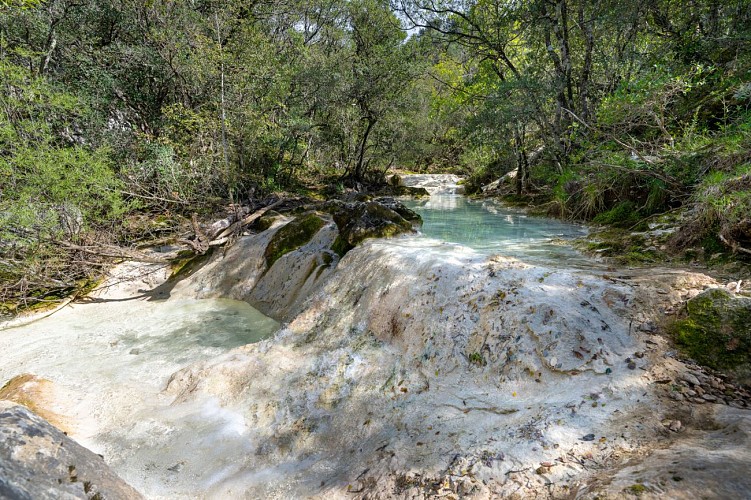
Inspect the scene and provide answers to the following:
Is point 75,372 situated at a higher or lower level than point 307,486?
lower

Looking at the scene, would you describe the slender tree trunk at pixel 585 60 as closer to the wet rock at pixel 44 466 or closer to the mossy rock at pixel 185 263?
the mossy rock at pixel 185 263

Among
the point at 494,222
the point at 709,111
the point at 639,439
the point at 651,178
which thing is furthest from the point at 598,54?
the point at 639,439

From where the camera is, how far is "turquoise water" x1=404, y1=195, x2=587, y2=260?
23.3ft

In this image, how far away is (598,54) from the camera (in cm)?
1301

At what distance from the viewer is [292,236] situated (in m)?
9.30

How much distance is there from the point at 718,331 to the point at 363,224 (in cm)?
627

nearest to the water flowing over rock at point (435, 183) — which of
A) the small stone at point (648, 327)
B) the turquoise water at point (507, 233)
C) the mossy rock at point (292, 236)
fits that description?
Result: the turquoise water at point (507, 233)

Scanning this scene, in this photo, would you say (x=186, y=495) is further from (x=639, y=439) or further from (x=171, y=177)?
(x=171, y=177)

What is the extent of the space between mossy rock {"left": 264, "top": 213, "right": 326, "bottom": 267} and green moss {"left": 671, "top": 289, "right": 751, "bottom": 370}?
7.51 meters

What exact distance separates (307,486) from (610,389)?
9.05ft

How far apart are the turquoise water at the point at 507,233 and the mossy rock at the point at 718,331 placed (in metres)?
3.01

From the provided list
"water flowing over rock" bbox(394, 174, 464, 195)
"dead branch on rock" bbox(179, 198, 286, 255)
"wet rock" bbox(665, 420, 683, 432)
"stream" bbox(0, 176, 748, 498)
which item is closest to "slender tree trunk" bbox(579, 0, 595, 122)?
"stream" bbox(0, 176, 748, 498)

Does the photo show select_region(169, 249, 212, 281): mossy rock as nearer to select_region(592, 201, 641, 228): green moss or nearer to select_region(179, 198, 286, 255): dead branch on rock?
select_region(179, 198, 286, 255): dead branch on rock

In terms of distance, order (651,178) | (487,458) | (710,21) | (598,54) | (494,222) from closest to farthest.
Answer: (487,458) → (651,178) → (710,21) → (494,222) → (598,54)
